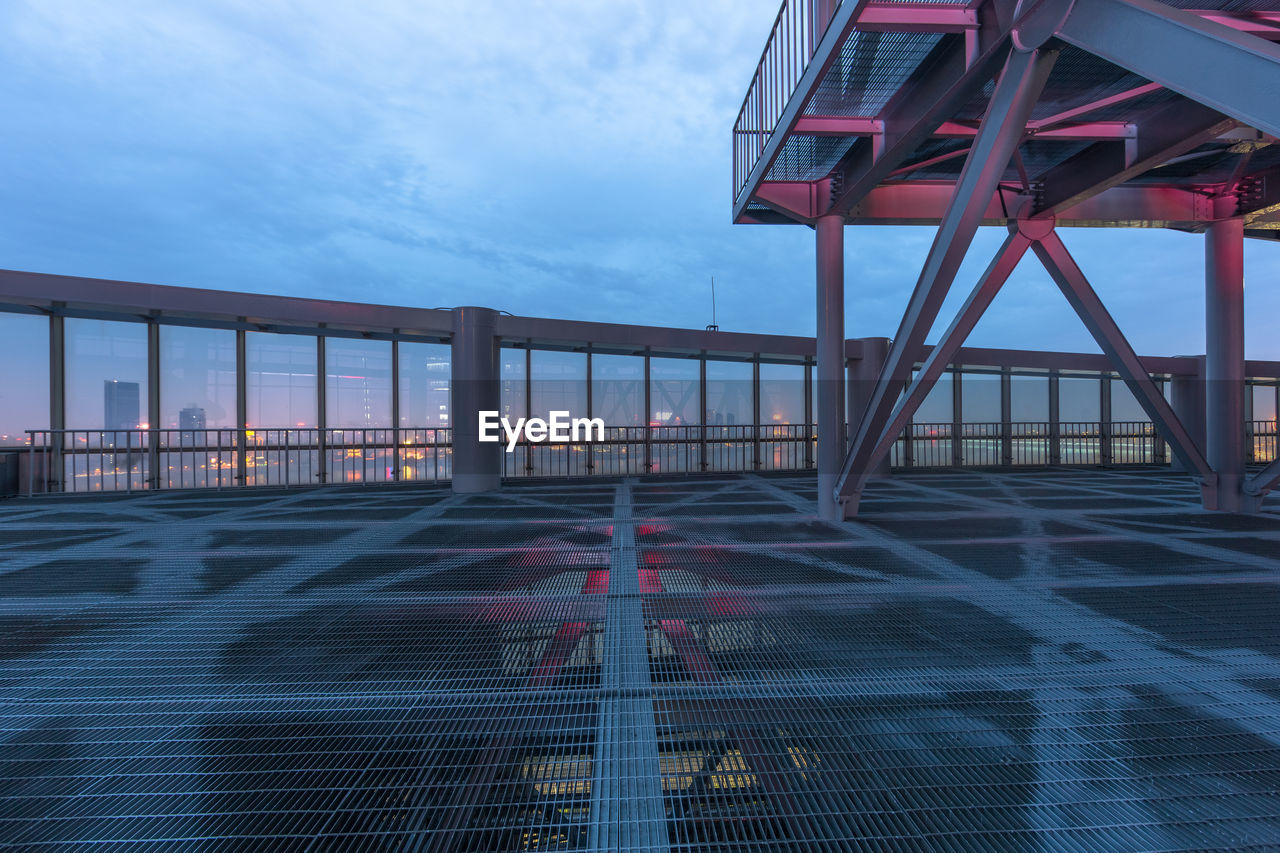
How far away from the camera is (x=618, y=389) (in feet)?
53.2

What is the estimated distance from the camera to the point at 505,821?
2107mm

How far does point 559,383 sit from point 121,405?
1006cm

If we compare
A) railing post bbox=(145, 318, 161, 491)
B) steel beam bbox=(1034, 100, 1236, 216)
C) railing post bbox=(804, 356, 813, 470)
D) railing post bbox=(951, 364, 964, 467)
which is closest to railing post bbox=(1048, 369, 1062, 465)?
railing post bbox=(951, 364, 964, 467)

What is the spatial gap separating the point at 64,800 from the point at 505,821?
1.87 m

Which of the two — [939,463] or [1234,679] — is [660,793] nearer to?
[1234,679]

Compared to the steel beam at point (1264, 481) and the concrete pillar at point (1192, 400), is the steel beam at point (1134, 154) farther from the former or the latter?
the concrete pillar at point (1192, 400)

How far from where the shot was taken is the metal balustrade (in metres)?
11.9

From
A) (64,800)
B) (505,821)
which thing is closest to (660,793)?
(505,821)

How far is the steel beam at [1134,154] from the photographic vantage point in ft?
19.0

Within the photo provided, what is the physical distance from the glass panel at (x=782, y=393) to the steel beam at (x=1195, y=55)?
13.4 metres

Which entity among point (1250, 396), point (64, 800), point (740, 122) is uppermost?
point (740, 122)

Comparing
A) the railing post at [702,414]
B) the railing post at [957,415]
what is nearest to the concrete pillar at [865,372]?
the railing post at [702,414]

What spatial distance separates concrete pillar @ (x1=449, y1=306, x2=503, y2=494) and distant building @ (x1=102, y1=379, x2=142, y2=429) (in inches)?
300

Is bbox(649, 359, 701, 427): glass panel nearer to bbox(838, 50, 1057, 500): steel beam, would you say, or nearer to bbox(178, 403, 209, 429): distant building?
bbox(838, 50, 1057, 500): steel beam
